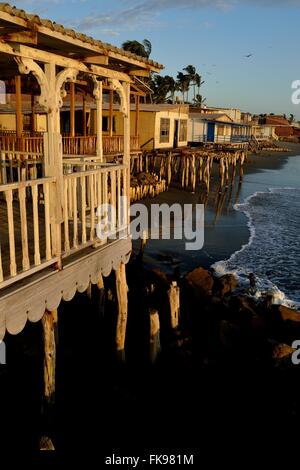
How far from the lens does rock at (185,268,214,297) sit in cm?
1147

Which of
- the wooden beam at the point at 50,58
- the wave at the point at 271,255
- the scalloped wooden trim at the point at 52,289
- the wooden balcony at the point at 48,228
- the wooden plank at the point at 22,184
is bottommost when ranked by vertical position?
the wave at the point at 271,255

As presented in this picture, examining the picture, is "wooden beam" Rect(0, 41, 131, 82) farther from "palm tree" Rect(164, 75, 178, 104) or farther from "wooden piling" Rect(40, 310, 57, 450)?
"palm tree" Rect(164, 75, 178, 104)

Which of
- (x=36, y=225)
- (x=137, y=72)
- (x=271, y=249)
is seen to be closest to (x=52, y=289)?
(x=36, y=225)

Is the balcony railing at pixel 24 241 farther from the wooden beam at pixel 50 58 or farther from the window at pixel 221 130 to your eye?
the window at pixel 221 130

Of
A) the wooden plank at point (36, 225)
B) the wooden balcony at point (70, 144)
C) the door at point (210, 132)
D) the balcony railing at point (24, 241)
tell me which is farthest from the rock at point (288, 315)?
the door at point (210, 132)

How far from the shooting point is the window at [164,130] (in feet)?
131

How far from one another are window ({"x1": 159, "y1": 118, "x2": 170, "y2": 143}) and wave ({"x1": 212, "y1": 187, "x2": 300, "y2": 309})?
15632 millimetres

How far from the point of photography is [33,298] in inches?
220

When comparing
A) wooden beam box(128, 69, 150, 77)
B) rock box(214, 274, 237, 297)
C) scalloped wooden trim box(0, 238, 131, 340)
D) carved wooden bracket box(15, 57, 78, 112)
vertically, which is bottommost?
rock box(214, 274, 237, 297)

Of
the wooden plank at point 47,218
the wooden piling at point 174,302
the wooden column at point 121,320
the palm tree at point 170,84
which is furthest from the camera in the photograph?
the palm tree at point 170,84

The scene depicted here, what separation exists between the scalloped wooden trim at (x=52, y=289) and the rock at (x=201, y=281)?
4062 millimetres

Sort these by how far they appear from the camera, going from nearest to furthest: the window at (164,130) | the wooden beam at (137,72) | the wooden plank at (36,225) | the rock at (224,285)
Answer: the wooden plank at (36,225) < the wooden beam at (137,72) < the rock at (224,285) < the window at (164,130)

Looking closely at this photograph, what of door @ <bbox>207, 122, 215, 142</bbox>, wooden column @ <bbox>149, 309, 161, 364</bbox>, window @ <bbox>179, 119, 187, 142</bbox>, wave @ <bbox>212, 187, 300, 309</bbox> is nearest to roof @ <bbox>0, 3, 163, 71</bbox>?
wooden column @ <bbox>149, 309, 161, 364</bbox>

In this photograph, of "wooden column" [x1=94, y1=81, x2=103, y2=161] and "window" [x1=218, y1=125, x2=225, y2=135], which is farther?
"window" [x1=218, y1=125, x2=225, y2=135]
